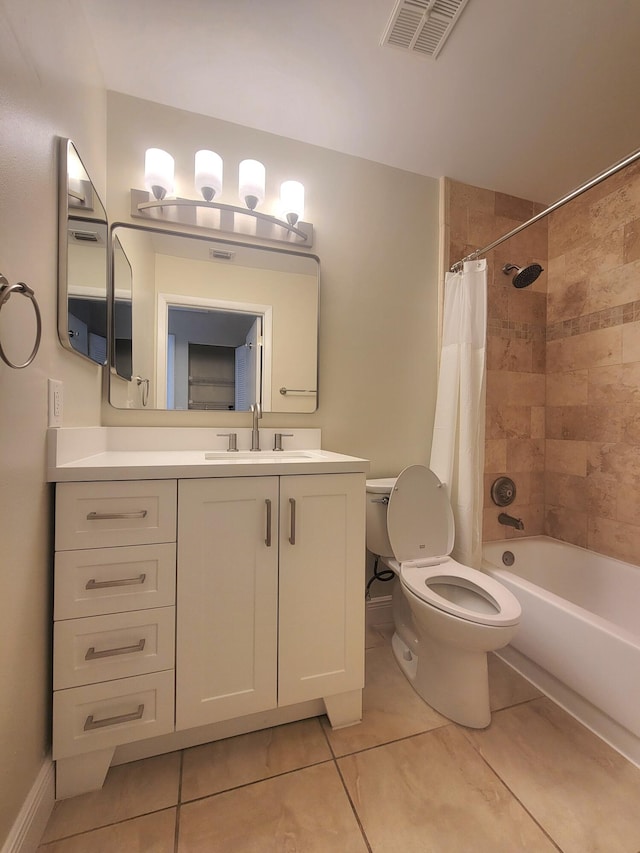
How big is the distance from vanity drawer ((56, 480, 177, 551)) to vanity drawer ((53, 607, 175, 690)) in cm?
21

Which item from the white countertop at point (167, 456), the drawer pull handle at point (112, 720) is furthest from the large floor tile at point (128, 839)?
the white countertop at point (167, 456)

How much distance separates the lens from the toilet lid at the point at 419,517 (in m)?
1.58

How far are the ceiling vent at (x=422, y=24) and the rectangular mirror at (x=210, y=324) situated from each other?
2.63 ft

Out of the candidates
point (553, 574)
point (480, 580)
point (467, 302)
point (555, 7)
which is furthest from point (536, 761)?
point (555, 7)

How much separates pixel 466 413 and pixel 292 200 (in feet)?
4.28

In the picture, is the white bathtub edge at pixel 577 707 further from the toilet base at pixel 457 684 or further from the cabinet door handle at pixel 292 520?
the cabinet door handle at pixel 292 520

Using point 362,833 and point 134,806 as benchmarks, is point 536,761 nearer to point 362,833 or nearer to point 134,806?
point 362,833

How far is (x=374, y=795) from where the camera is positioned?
1.01m

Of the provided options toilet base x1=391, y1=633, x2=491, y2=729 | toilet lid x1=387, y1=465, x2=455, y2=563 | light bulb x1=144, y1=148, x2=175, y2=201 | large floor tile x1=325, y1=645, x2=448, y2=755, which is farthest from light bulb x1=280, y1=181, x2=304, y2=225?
large floor tile x1=325, y1=645, x2=448, y2=755

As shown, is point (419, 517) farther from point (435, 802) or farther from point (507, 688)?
point (435, 802)

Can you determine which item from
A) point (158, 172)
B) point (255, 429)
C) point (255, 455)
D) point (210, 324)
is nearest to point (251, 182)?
point (158, 172)

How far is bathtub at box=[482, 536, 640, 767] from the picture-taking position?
3.75ft

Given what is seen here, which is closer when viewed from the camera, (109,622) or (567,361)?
(109,622)

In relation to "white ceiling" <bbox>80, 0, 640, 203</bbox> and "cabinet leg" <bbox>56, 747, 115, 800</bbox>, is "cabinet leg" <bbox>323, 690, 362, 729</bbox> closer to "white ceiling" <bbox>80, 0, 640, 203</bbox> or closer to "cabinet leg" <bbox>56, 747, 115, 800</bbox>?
"cabinet leg" <bbox>56, 747, 115, 800</bbox>
